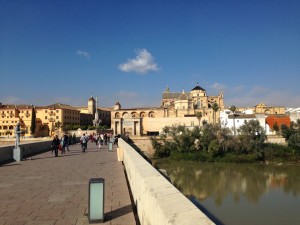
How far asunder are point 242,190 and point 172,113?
178 feet

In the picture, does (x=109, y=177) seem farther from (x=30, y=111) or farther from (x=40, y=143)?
(x=30, y=111)

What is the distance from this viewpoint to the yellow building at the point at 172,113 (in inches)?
2849

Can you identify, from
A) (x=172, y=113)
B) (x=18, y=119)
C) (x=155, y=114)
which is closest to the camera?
(x=18, y=119)

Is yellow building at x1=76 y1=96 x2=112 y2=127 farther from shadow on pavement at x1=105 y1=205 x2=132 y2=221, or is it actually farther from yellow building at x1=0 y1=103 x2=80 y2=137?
shadow on pavement at x1=105 y1=205 x2=132 y2=221

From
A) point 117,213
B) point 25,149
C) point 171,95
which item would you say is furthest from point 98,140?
point 171,95

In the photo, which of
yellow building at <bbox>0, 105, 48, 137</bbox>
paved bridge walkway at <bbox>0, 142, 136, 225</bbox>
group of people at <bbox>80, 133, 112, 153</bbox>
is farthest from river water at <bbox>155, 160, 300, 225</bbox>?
yellow building at <bbox>0, 105, 48, 137</bbox>

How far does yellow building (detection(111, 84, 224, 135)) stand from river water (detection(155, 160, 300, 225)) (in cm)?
2802

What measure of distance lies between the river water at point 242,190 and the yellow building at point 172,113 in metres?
28.0

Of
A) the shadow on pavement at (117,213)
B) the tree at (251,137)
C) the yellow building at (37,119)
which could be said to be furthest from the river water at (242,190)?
the yellow building at (37,119)

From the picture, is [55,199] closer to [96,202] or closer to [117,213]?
[117,213]

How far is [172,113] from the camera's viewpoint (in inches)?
3236

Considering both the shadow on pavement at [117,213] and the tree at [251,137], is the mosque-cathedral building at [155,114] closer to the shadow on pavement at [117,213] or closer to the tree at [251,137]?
the tree at [251,137]

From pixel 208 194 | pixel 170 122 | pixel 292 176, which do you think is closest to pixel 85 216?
pixel 208 194

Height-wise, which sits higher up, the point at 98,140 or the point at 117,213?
the point at 98,140
